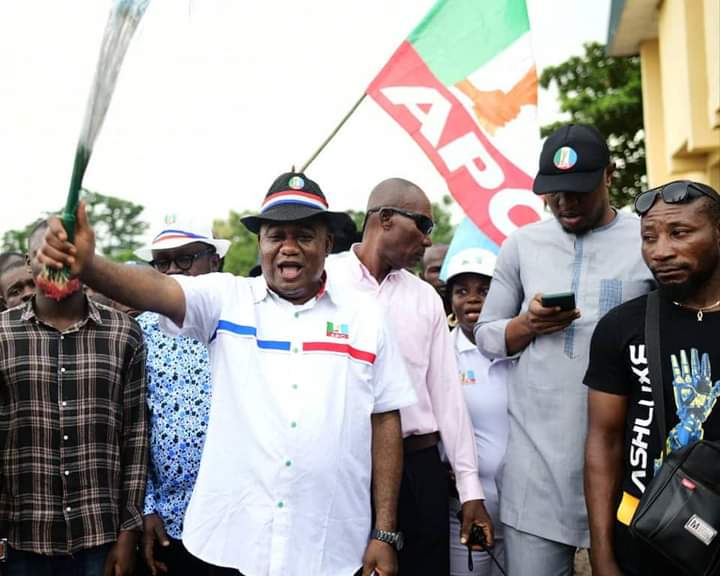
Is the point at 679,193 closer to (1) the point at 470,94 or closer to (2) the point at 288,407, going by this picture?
(2) the point at 288,407

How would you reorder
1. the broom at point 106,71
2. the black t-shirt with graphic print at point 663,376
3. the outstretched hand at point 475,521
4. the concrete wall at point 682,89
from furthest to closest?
the concrete wall at point 682,89
the outstretched hand at point 475,521
the black t-shirt with graphic print at point 663,376
the broom at point 106,71

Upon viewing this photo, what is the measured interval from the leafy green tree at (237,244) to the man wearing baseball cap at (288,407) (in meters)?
49.0

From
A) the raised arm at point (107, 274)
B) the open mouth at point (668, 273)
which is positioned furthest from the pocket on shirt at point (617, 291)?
the raised arm at point (107, 274)

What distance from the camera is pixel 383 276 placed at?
4176 millimetres

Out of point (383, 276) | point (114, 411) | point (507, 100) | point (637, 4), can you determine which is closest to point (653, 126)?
point (637, 4)

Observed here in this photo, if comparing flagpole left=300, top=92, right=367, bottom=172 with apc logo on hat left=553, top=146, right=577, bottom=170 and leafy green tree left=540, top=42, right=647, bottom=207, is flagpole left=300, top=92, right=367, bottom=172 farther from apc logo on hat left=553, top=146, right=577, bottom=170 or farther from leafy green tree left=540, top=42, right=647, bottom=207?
leafy green tree left=540, top=42, right=647, bottom=207

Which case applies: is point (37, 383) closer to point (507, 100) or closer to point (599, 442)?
point (599, 442)

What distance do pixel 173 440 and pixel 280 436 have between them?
3.54ft


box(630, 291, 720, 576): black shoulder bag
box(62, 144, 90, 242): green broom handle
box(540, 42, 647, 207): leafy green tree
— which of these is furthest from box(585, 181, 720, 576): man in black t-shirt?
box(540, 42, 647, 207): leafy green tree

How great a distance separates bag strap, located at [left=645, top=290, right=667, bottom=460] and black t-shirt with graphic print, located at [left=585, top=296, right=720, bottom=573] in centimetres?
2

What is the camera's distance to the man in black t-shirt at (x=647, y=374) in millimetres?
2951

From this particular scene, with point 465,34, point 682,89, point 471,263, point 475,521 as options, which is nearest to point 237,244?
point 682,89

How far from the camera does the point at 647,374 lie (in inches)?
120

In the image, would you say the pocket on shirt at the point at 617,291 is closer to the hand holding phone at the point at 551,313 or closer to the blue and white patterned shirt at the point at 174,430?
the hand holding phone at the point at 551,313
